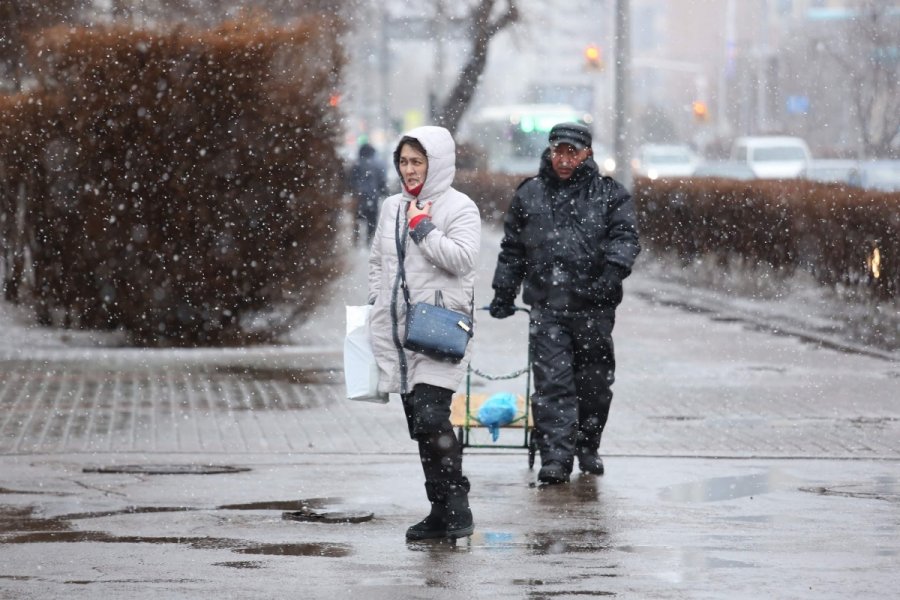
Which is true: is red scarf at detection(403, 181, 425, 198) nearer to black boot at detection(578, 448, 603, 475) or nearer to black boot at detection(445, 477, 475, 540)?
black boot at detection(445, 477, 475, 540)

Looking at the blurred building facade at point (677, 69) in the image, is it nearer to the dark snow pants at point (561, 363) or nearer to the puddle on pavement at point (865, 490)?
the dark snow pants at point (561, 363)

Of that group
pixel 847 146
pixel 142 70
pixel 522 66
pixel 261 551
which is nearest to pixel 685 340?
pixel 142 70

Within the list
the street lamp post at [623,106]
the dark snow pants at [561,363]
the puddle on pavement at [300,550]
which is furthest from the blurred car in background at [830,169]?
the puddle on pavement at [300,550]

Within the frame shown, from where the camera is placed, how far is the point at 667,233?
2620 cm

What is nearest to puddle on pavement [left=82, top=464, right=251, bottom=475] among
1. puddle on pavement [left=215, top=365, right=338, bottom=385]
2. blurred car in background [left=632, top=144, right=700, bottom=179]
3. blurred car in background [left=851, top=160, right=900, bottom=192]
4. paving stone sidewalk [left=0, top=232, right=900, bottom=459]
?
paving stone sidewalk [left=0, top=232, right=900, bottom=459]

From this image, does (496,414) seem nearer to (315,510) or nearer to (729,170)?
(315,510)

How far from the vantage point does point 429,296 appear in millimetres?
7574

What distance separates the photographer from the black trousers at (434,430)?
755cm

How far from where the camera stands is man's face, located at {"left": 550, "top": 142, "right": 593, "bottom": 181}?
9383 millimetres

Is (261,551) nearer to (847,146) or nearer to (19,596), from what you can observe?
(19,596)

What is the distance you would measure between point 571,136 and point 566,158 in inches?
4.6

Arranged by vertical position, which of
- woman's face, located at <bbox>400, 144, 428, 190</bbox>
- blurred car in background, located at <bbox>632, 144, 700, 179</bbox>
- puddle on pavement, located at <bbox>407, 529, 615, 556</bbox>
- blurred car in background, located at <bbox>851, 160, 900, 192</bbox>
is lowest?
blurred car in background, located at <bbox>632, 144, 700, 179</bbox>

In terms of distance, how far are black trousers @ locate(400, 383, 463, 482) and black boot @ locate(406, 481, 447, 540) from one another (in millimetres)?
64

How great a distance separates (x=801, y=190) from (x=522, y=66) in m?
149
